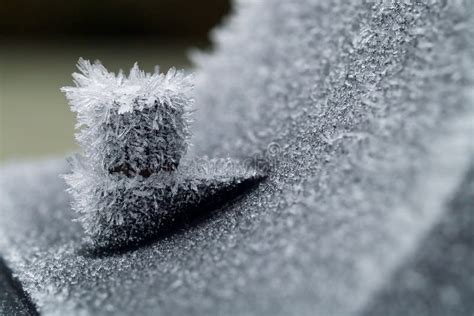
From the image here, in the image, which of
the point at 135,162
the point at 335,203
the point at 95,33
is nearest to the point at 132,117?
the point at 135,162

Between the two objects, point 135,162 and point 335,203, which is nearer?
point 335,203

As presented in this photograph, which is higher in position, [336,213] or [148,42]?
[148,42]

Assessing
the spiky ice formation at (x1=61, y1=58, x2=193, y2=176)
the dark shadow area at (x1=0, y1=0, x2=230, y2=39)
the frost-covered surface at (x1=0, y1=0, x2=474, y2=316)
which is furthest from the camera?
the dark shadow area at (x1=0, y1=0, x2=230, y2=39)

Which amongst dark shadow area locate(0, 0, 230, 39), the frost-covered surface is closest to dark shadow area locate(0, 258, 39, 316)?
the frost-covered surface

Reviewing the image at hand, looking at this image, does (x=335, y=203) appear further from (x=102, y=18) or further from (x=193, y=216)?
(x=102, y=18)

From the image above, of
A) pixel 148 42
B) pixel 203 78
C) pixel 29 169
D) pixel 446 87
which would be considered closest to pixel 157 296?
pixel 446 87

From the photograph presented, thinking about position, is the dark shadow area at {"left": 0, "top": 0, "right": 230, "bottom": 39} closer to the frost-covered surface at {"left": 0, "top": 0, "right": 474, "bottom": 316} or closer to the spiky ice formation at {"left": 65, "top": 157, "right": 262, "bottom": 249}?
the frost-covered surface at {"left": 0, "top": 0, "right": 474, "bottom": 316}

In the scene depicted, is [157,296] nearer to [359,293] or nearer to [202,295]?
[202,295]
